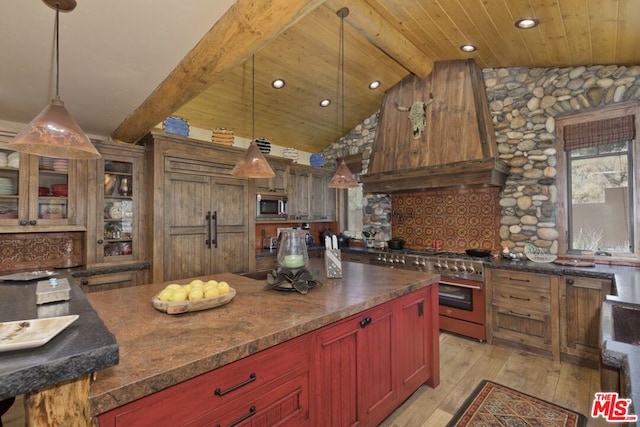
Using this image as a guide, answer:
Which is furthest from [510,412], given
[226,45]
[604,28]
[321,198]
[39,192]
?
[39,192]

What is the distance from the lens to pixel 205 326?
4.56 ft

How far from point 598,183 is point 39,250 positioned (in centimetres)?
616

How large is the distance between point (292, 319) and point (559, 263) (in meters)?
3.18

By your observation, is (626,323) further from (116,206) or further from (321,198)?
(116,206)

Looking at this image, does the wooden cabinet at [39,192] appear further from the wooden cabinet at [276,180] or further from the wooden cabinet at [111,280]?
the wooden cabinet at [276,180]

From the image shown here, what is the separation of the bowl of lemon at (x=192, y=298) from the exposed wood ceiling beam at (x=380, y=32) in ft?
8.76

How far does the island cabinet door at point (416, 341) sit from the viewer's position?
2.21 meters

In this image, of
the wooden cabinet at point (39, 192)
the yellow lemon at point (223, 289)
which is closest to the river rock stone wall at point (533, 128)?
the yellow lemon at point (223, 289)

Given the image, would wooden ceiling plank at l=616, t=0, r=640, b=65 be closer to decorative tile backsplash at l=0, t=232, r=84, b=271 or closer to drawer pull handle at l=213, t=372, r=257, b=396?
drawer pull handle at l=213, t=372, r=257, b=396

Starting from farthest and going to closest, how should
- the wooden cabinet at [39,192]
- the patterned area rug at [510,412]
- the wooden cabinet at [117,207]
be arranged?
1. the wooden cabinet at [117,207]
2. the wooden cabinet at [39,192]
3. the patterned area rug at [510,412]

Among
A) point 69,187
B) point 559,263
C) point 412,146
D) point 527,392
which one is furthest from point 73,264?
point 559,263

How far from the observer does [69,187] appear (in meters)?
3.31

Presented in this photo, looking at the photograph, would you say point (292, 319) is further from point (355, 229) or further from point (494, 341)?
point (355, 229)

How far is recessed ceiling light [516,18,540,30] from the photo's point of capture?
8.49ft
